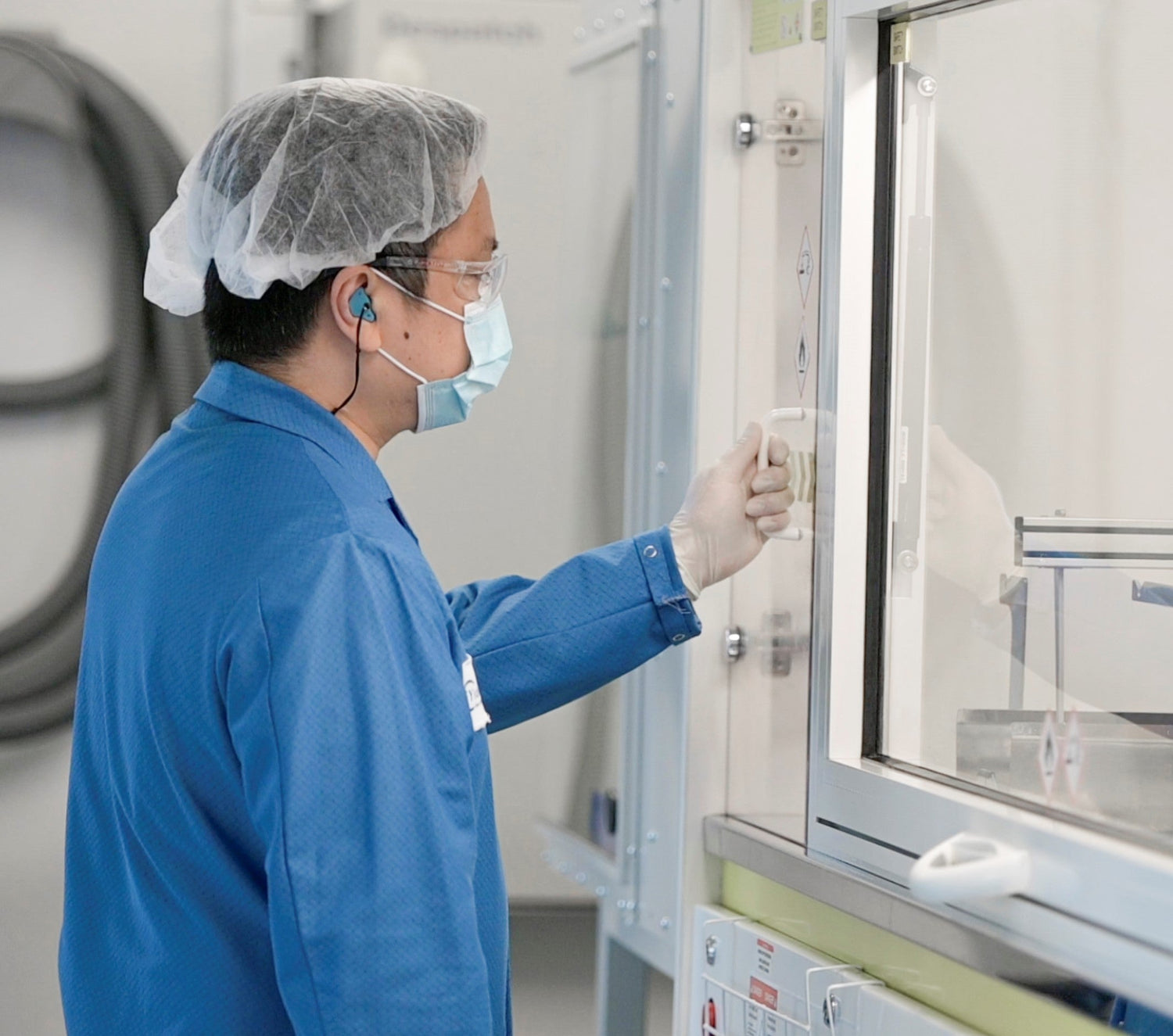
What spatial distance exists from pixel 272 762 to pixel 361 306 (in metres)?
0.37

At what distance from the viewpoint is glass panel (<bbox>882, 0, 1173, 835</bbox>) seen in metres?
1.19

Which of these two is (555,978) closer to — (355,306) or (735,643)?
(735,643)

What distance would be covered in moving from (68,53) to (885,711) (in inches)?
75.0

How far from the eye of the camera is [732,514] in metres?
1.36

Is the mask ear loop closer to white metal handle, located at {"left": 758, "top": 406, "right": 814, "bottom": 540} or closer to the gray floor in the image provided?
white metal handle, located at {"left": 758, "top": 406, "right": 814, "bottom": 540}

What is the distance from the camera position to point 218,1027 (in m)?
1.04

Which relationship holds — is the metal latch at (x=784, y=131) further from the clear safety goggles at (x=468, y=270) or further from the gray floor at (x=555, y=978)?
the gray floor at (x=555, y=978)

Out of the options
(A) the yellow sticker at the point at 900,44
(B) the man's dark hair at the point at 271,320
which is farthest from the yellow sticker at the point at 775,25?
(B) the man's dark hair at the point at 271,320

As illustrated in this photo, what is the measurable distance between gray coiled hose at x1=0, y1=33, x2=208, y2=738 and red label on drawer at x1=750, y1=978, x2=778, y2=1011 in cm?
154

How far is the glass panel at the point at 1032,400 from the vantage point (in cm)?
119

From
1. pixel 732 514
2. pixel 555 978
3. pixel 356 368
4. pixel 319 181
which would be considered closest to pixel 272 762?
pixel 356 368

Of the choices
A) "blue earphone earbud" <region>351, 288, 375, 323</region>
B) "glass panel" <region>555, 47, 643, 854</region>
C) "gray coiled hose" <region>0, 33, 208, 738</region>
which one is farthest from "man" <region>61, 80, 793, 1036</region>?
"gray coiled hose" <region>0, 33, 208, 738</region>

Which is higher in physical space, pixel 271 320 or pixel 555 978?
pixel 271 320

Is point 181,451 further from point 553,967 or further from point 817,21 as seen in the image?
point 553,967
